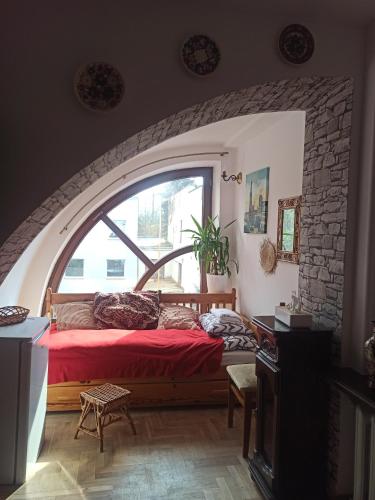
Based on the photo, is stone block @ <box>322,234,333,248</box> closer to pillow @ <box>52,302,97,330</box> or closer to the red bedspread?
the red bedspread

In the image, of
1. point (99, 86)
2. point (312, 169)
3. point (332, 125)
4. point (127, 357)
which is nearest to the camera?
point (99, 86)

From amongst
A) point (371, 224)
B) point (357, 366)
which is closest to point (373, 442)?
point (357, 366)

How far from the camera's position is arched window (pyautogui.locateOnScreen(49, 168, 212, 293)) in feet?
17.3

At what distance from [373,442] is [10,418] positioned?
2132 millimetres

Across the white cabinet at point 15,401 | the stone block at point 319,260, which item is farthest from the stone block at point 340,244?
the white cabinet at point 15,401

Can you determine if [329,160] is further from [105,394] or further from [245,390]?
[105,394]

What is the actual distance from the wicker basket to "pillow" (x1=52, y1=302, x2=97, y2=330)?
1.36 m

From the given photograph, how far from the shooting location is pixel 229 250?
17.4 feet

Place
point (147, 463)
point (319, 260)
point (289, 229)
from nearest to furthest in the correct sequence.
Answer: point (319, 260), point (147, 463), point (289, 229)

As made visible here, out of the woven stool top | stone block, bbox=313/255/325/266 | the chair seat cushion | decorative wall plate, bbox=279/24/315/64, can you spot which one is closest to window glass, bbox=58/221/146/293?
the woven stool top

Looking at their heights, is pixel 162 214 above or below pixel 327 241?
above

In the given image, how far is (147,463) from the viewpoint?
289 centimetres

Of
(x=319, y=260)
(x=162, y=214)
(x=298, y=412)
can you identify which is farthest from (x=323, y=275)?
(x=162, y=214)

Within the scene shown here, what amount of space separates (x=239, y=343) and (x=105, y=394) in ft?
4.52
